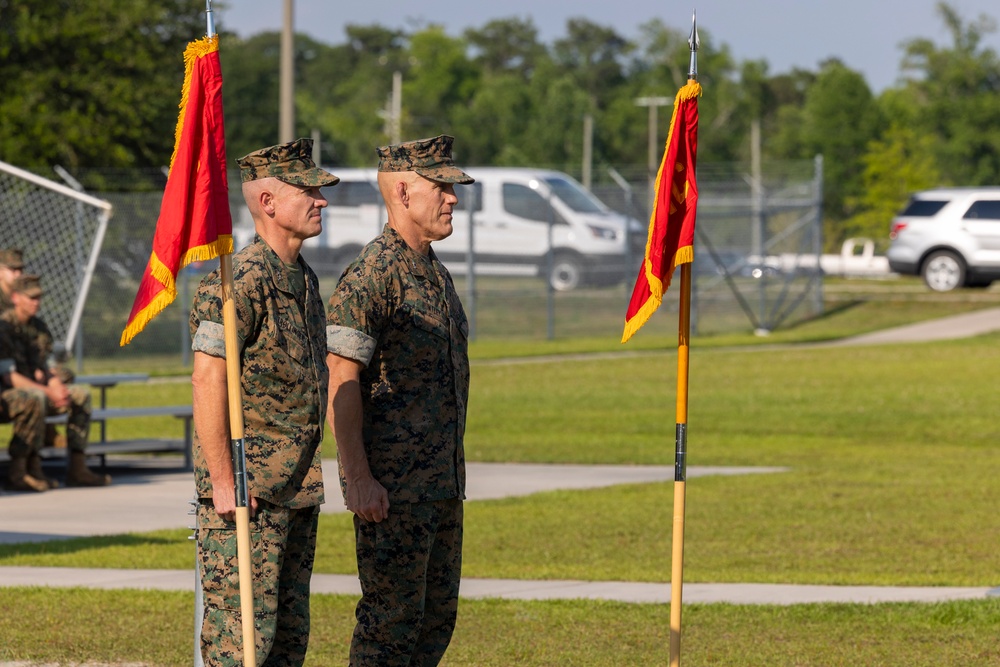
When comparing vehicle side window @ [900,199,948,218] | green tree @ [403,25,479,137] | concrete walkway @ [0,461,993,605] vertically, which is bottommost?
concrete walkway @ [0,461,993,605]

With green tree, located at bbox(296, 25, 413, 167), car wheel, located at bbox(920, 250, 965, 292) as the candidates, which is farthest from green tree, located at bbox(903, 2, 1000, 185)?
car wheel, located at bbox(920, 250, 965, 292)

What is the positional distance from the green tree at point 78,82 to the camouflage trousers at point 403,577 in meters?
22.5

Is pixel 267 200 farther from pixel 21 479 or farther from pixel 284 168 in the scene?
pixel 21 479

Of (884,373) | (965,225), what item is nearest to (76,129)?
(884,373)

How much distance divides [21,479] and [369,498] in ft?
27.7

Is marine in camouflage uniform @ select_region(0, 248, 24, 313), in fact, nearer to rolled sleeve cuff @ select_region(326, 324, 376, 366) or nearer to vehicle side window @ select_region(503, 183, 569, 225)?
rolled sleeve cuff @ select_region(326, 324, 376, 366)

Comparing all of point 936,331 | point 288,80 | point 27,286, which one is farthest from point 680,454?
point 936,331

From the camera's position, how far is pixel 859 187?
265ft

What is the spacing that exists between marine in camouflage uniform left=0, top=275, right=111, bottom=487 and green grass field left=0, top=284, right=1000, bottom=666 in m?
2.36

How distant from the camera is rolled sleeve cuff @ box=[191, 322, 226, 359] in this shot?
5188mm

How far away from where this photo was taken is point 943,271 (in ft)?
107

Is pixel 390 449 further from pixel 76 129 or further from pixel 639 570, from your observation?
pixel 76 129

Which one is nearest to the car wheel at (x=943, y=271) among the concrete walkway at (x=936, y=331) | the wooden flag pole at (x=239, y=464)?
the concrete walkway at (x=936, y=331)

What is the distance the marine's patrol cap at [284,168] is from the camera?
5395 mm
